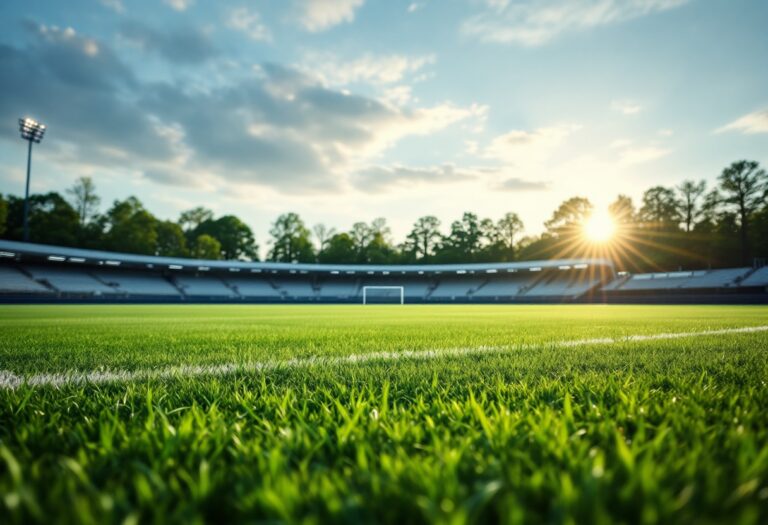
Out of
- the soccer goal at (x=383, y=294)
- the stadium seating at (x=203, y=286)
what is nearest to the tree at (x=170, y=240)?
the stadium seating at (x=203, y=286)

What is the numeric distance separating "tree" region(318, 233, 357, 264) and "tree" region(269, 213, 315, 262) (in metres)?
2.50

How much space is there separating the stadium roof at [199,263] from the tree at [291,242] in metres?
20.3

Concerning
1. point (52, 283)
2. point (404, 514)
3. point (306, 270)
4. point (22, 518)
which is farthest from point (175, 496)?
point (306, 270)

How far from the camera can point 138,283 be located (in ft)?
141

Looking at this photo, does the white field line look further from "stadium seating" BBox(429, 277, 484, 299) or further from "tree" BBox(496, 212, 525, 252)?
"tree" BBox(496, 212, 525, 252)

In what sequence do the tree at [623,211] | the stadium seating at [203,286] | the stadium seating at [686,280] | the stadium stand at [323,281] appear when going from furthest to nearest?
the tree at [623,211]
the stadium seating at [203,286]
the stadium seating at [686,280]
the stadium stand at [323,281]

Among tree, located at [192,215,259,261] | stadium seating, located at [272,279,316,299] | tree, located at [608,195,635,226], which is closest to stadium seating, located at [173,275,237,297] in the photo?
stadium seating, located at [272,279,316,299]

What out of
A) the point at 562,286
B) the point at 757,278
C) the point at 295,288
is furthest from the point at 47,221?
the point at 757,278

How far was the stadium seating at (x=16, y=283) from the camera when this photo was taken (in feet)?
109

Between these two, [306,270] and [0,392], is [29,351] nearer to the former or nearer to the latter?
[0,392]

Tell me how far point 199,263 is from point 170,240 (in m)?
19.9

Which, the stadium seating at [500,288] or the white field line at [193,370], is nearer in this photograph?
the white field line at [193,370]

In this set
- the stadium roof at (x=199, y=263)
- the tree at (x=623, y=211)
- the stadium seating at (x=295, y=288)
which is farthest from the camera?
the tree at (x=623, y=211)

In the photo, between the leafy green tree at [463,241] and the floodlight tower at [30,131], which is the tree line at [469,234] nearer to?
the leafy green tree at [463,241]
